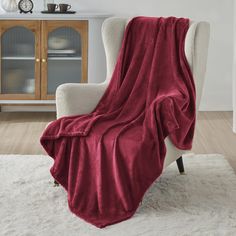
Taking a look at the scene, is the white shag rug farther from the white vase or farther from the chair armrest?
the white vase

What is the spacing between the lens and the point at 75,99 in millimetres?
3395

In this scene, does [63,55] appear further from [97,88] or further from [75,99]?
[75,99]

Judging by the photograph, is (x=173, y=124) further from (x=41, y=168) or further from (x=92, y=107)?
(x=41, y=168)

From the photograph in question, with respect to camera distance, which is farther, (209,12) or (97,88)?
(209,12)

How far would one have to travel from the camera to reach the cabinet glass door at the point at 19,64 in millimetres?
5070

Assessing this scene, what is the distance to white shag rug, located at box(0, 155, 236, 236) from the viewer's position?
8.93 feet

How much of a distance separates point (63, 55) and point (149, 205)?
234cm

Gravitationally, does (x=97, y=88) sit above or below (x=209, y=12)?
below

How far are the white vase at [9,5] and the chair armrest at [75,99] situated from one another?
6.26 ft

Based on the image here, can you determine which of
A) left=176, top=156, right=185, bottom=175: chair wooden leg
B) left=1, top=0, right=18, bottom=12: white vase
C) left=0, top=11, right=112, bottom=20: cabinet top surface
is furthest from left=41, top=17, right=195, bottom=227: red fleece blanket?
left=1, top=0, right=18, bottom=12: white vase

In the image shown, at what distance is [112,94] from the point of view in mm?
3520

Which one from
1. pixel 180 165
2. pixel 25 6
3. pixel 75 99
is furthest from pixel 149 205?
pixel 25 6

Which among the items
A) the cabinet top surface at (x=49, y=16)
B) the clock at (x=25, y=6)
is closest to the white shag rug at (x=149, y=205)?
the cabinet top surface at (x=49, y=16)

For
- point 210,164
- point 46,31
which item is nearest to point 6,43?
point 46,31
